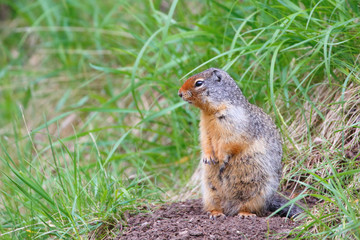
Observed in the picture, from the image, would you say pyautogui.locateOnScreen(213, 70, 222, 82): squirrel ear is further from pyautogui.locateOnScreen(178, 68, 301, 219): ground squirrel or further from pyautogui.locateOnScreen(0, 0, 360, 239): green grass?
pyautogui.locateOnScreen(0, 0, 360, 239): green grass

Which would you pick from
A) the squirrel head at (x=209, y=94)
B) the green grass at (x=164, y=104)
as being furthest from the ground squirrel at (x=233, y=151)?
the green grass at (x=164, y=104)

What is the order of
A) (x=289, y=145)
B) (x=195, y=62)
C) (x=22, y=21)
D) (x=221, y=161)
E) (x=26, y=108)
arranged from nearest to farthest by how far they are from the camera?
(x=221, y=161) < (x=289, y=145) < (x=195, y=62) < (x=26, y=108) < (x=22, y=21)

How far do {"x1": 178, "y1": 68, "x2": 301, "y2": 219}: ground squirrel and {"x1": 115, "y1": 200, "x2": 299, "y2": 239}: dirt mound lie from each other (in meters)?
0.23

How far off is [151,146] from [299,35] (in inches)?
102

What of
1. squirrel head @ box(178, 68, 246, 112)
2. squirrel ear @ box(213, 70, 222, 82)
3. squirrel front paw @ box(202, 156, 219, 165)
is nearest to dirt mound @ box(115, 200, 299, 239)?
squirrel front paw @ box(202, 156, 219, 165)

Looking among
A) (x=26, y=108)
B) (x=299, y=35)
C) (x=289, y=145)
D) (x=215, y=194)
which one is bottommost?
(x=26, y=108)

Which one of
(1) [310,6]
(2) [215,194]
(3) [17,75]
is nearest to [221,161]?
(2) [215,194]

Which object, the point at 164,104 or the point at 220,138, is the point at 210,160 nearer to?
the point at 220,138

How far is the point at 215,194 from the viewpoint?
4328mm

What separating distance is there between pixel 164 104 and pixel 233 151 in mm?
2386

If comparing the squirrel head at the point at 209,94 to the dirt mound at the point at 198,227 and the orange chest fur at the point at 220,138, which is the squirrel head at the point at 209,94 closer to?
the orange chest fur at the point at 220,138

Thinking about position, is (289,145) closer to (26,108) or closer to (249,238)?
(249,238)

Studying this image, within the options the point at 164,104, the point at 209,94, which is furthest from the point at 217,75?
the point at 164,104

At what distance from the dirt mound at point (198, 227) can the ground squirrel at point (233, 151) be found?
0.23 metres
